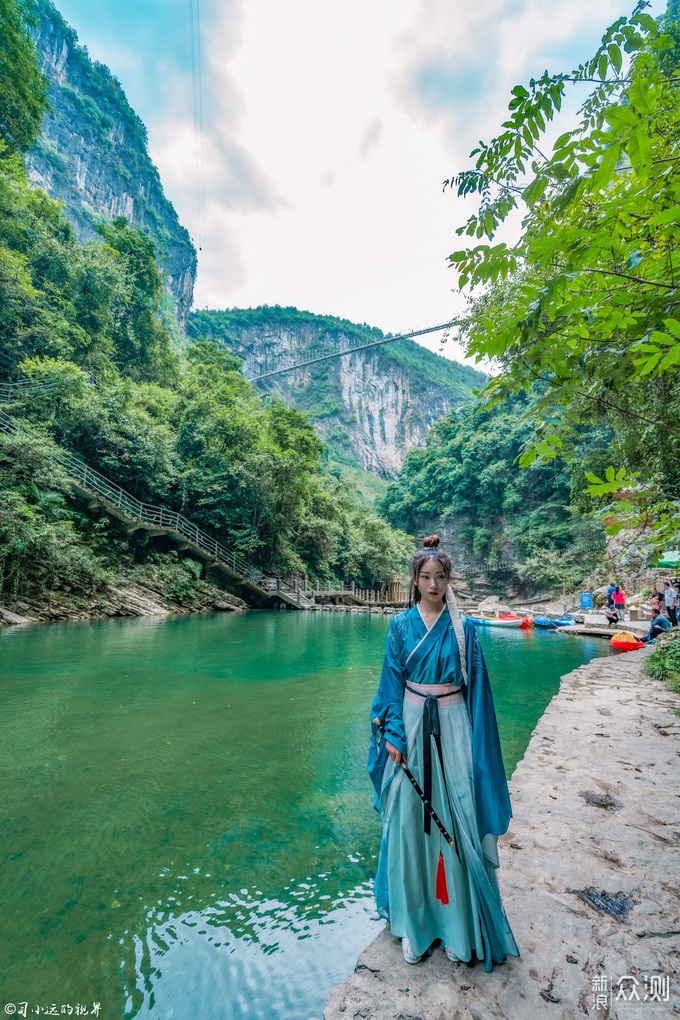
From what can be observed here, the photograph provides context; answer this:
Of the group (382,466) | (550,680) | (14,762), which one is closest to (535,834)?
(14,762)

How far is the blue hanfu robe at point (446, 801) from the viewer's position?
4.68ft

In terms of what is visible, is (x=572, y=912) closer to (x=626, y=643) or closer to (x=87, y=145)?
(x=626, y=643)

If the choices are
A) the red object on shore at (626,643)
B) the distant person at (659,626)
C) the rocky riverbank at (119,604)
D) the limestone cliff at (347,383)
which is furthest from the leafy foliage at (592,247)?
the limestone cliff at (347,383)

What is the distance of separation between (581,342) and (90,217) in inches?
2097

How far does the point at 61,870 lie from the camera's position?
223 centimetres

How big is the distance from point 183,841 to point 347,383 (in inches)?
3141

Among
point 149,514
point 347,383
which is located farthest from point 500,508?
point 347,383

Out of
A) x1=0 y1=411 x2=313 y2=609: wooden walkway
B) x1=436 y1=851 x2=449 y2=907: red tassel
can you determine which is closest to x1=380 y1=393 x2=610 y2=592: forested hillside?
x1=0 y1=411 x2=313 y2=609: wooden walkway

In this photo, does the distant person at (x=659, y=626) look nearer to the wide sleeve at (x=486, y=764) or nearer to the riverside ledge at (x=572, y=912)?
the riverside ledge at (x=572, y=912)

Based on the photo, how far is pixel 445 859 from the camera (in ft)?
4.84

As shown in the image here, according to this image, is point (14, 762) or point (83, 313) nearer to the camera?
point (14, 762)

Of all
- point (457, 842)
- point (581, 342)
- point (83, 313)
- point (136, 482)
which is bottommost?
Result: point (457, 842)

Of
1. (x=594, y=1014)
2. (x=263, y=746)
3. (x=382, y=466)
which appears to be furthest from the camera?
(x=382, y=466)

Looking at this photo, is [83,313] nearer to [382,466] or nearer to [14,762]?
[14,762]
